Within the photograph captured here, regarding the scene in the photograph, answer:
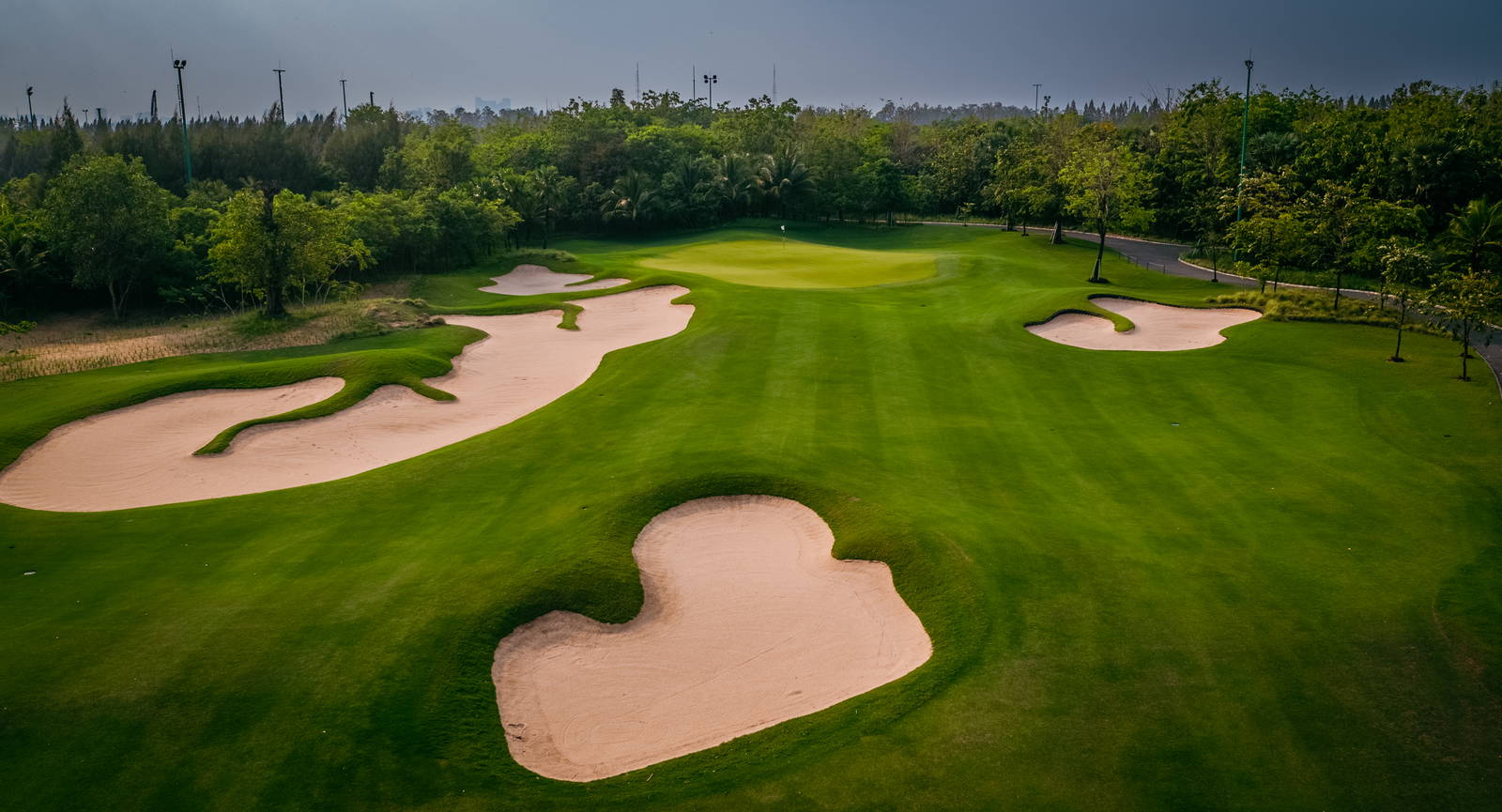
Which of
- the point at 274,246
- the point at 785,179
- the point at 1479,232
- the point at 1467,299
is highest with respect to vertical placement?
the point at 785,179

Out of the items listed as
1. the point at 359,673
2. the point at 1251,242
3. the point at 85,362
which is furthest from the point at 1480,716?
the point at 85,362

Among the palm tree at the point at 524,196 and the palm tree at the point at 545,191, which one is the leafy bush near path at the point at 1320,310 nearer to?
the palm tree at the point at 524,196

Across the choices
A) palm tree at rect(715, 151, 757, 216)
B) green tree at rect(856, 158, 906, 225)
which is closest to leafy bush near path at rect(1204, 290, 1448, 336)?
green tree at rect(856, 158, 906, 225)

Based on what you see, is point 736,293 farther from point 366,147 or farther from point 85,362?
point 366,147

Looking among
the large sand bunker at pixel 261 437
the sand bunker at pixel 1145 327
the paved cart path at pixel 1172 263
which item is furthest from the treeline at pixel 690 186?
the large sand bunker at pixel 261 437

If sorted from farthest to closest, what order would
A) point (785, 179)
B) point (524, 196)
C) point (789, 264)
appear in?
point (785, 179) < point (524, 196) < point (789, 264)

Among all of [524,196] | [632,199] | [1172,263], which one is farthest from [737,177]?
[1172,263]

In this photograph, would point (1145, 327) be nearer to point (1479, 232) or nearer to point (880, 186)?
point (1479, 232)
